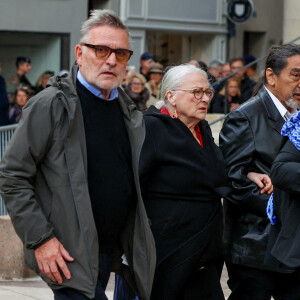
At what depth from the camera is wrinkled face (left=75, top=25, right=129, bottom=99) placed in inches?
188

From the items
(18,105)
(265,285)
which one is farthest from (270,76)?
(18,105)

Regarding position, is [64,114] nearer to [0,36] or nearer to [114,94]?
[114,94]

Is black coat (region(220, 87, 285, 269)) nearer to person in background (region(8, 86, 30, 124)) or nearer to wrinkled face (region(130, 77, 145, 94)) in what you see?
wrinkled face (region(130, 77, 145, 94))

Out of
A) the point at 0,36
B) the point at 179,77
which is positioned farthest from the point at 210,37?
the point at 179,77

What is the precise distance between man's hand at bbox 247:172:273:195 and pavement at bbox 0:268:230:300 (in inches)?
90.9

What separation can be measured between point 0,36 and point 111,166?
48.5 feet

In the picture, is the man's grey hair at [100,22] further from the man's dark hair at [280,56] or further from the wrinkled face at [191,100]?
the man's dark hair at [280,56]

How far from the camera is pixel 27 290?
7984mm

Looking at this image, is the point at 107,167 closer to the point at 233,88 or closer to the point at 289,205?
the point at 289,205

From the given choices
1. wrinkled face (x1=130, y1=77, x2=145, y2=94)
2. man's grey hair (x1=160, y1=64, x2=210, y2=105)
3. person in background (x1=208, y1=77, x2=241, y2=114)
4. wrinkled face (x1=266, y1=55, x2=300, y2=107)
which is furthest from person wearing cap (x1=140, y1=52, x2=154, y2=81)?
man's grey hair (x1=160, y1=64, x2=210, y2=105)

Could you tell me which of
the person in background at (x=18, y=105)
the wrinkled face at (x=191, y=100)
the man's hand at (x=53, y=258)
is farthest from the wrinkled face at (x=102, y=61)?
the person in background at (x=18, y=105)

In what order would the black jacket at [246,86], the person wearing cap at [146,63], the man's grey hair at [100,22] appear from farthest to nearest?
the person wearing cap at [146,63] → the black jacket at [246,86] → the man's grey hair at [100,22]

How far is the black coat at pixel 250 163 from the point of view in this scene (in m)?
5.81

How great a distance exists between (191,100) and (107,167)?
3.74 feet
